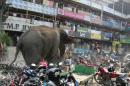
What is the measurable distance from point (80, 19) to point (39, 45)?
90.8 ft

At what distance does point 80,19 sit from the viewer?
131 ft

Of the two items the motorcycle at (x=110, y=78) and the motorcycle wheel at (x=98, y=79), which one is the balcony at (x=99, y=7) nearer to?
the motorcycle wheel at (x=98, y=79)

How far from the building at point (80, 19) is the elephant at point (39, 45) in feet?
44.8

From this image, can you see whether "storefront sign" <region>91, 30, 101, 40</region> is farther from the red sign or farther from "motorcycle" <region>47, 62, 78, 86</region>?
"motorcycle" <region>47, 62, 78, 86</region>

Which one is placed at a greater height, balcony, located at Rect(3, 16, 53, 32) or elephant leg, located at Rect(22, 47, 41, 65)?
elephant leg, located at Rect(22, 47, 41, 65)

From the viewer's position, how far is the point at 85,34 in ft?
133

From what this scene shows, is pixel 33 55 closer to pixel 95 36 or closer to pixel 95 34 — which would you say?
pixel 95 34

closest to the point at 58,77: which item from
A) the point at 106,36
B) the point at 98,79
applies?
the point at 98,79

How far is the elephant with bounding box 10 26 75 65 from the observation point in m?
12.5

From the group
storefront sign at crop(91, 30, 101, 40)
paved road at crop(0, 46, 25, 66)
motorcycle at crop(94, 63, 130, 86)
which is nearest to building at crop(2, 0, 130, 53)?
storefront sign at crop(91, 30, 101, 40)

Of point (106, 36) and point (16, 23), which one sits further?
point (106, 36)

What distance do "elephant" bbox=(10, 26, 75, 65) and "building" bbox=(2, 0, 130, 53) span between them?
13.7 m

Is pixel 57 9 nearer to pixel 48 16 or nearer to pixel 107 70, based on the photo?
pixel 48 16

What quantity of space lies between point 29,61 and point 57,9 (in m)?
22.9
